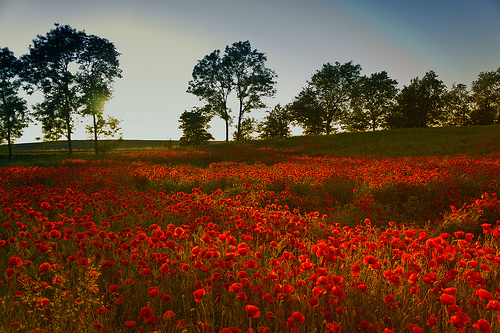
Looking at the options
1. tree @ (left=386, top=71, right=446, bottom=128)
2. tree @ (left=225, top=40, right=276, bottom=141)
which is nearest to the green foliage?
tree @ (left=225, top=40, right=276, bottom=141)

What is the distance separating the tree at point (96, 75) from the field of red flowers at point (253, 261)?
22.6 m

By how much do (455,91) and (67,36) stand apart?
7075 cm

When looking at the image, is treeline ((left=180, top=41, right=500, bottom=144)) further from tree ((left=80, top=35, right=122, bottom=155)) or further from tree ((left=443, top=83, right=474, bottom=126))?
tree ((left=80, top=35, right=122, bottom=155))

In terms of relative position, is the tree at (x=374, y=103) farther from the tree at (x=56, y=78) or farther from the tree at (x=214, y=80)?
the tree at (x=56, y=78)

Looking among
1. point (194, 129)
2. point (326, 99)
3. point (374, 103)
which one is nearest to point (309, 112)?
point (326, 99)

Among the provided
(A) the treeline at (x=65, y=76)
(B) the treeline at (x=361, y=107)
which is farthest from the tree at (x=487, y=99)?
(A) the treeline at (x=65, y=76)

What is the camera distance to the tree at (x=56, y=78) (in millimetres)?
27016

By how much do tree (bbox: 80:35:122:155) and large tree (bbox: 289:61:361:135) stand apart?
104 ft

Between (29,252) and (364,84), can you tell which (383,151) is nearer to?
(29,252)

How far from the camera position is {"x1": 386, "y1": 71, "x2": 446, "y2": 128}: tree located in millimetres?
48562

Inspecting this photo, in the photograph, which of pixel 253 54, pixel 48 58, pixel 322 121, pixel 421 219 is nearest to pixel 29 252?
pixel 421 219

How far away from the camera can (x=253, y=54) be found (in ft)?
137

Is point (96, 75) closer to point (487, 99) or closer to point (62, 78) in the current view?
point (62, 78)

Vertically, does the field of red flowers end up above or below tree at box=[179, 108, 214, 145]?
below
